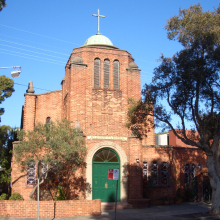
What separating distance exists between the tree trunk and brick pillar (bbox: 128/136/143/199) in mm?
4943

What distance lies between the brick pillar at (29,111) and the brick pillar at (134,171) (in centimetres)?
726

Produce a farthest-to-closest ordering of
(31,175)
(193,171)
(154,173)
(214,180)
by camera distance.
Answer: (193,171)
(154,173)
(31,175)
(214,180)

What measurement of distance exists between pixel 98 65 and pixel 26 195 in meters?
9.82

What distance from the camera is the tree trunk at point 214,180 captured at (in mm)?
15464

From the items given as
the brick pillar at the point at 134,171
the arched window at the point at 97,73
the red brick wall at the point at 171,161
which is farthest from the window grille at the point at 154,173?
the arched window at the point at 97,73

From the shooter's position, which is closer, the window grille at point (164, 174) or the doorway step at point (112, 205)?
the doorway step at point (112, 205)

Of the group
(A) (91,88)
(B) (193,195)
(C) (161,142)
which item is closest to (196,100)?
(A) (91,88)

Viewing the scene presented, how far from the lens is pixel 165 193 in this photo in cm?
2148

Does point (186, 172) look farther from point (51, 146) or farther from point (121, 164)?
point (51, 146)

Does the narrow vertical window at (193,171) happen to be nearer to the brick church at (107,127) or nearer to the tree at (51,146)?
the brick church at (107,127)

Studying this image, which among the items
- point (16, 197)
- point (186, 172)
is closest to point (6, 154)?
point (16, 197)

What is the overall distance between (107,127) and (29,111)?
6.17 metres

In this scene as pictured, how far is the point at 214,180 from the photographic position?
15.8 meters

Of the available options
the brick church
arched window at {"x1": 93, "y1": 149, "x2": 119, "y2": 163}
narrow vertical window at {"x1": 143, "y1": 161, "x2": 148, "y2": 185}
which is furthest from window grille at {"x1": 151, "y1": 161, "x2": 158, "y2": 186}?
arched window at {"x1": 93, "y1": 149, "x2": 119, "y2": 163}
